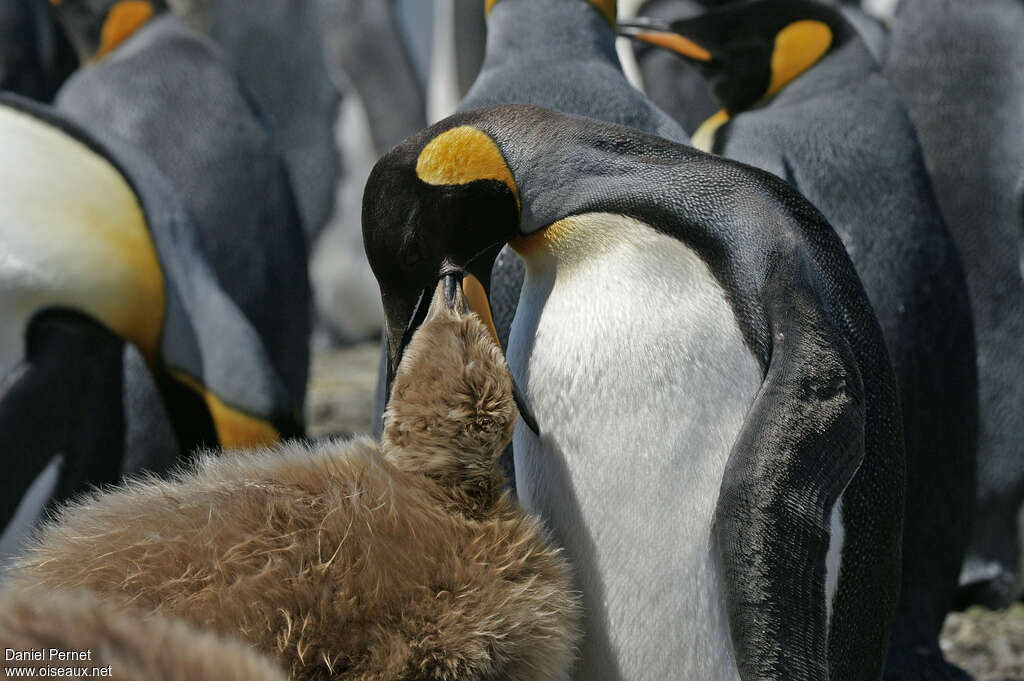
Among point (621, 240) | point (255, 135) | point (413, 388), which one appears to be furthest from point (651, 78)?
point (413, 388)

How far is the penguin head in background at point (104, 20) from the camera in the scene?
4551mm

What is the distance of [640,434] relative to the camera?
1738 mm

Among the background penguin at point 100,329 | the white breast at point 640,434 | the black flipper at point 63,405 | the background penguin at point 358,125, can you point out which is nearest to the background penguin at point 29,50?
the background penguin at point 358,125


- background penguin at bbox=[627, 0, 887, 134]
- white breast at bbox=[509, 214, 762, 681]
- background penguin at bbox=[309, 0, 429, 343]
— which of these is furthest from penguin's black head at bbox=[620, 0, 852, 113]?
background penguin at bbox=[309, 0, 429, 343]

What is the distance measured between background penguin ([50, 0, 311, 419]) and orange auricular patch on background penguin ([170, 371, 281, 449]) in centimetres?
111

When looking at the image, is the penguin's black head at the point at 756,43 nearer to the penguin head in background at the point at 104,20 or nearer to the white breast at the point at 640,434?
the white breast at the point at 640,434

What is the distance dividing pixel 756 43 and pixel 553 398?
62.4 inches

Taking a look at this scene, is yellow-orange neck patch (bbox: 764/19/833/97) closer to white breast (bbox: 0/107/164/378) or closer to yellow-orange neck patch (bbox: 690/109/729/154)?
yellow-orange neck patch (bbox: 690/109/729/154)

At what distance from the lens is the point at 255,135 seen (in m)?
4.43

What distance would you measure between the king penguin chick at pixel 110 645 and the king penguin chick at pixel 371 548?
16 cm

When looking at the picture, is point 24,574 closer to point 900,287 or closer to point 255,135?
point 900,287

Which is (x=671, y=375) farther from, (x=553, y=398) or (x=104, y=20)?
(x=104, y=20)

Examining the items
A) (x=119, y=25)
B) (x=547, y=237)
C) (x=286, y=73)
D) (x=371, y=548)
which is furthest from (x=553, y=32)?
(x=286, y=73)

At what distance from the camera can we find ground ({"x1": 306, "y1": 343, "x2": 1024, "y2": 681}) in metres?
3.20
